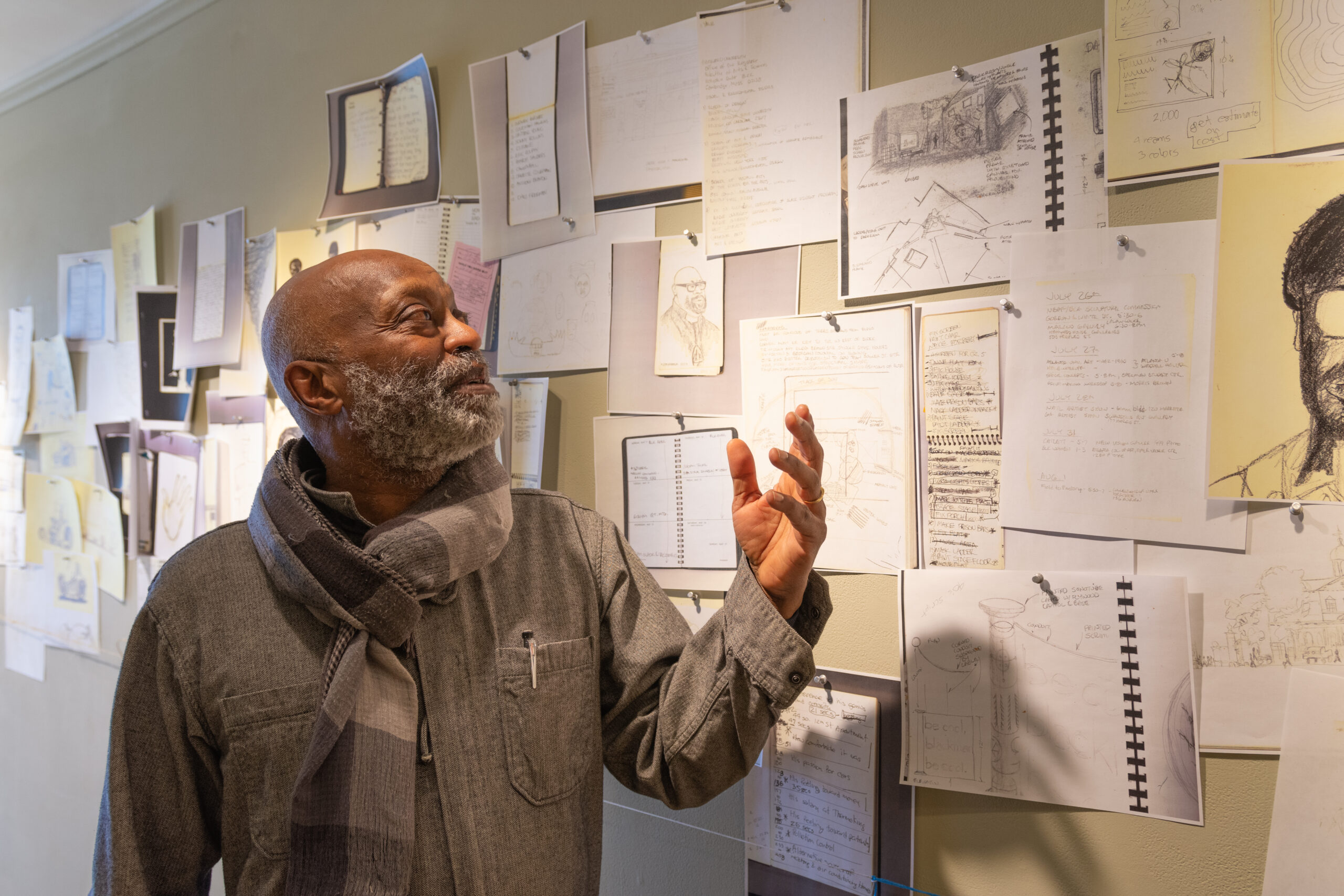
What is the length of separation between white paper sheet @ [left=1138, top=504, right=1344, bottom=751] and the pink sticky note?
1.09 m

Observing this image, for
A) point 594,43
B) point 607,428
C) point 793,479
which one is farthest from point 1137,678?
point 594,43

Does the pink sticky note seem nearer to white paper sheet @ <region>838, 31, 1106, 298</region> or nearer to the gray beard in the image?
the gray beard

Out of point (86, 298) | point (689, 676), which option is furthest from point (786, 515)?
point (86, 298)

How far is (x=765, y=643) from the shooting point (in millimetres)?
878

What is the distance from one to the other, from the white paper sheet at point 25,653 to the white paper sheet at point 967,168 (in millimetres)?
2599

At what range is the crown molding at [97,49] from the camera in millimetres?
2123

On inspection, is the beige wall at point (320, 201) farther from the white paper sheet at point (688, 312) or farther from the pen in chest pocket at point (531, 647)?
the pen in chest pocket at point (531, 647)

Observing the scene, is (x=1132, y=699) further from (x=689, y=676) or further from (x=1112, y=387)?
(x=689, y=676)

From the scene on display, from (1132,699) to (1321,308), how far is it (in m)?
0.44

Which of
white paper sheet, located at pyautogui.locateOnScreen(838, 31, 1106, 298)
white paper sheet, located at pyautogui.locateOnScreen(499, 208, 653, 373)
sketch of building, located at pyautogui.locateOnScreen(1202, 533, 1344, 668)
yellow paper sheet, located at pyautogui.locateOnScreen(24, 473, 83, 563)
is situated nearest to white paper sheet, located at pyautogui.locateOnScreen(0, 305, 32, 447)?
yellow paper sheet, located at pyautogui.locateOnScreen(24, 473, 83, 563)

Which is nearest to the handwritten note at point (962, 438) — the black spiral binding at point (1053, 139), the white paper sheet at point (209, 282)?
the black spiral binding at point (1053, 139)

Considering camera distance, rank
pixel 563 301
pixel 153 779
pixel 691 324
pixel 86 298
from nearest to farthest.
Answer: pixel 153 779
pixel 691 324
pixel 563 301
pixel 86 298

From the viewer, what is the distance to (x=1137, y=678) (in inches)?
36.7

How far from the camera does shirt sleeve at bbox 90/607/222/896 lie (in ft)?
3.06
